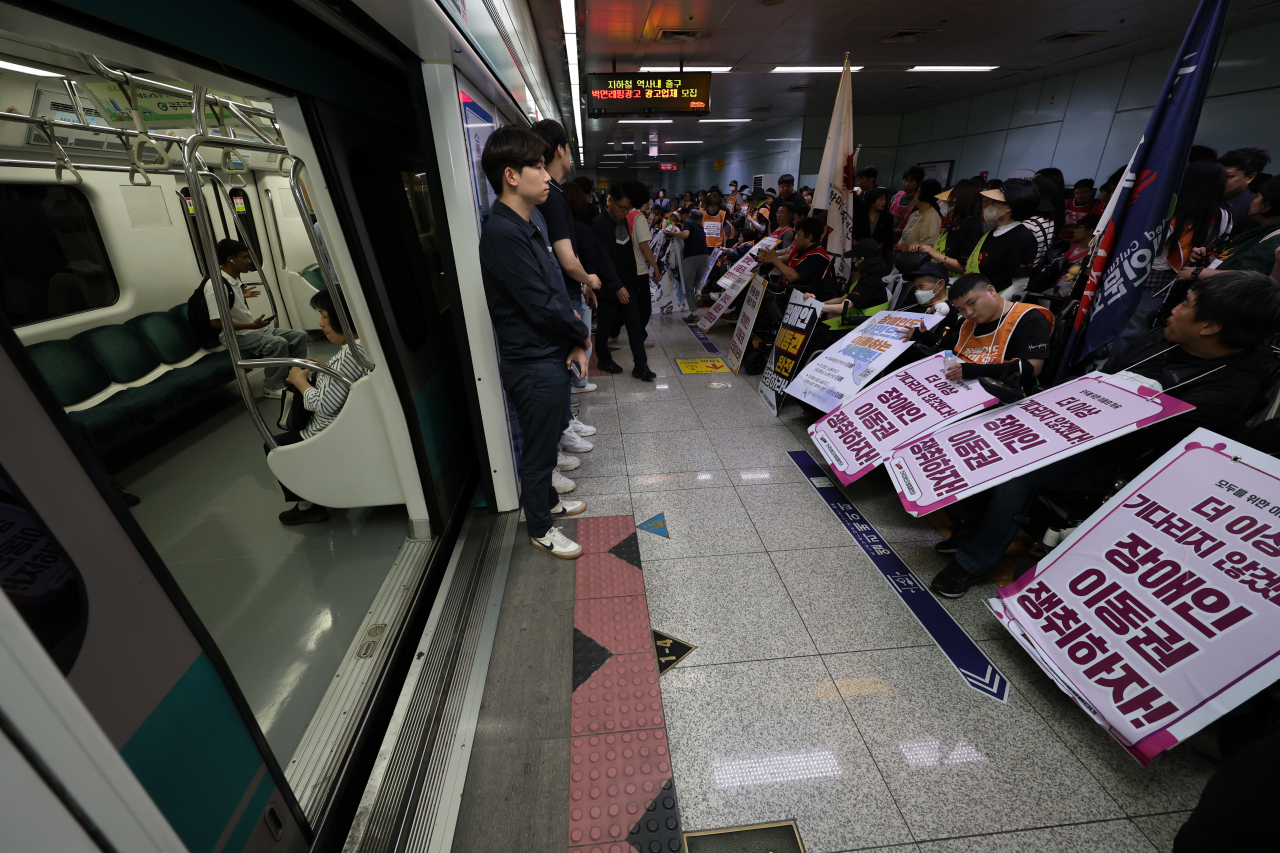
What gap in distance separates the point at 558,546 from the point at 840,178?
399 cm

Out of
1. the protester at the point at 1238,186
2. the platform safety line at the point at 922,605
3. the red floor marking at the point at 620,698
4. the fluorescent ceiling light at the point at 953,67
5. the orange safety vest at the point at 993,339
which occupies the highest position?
the fluorescent ceiling light at the point at 953,67

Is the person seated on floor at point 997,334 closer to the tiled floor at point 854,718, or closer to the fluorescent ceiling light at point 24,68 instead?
the tiled floor at point 854,718

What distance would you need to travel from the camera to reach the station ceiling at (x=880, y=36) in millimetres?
5867

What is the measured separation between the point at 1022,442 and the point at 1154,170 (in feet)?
4.78

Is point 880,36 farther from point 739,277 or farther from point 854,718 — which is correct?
point 854,718

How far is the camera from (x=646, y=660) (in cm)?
219

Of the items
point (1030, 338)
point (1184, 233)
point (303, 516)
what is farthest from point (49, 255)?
point (1184, 233)

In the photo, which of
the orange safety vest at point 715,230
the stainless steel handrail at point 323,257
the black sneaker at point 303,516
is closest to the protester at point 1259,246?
the stainless steel handrail at point 323,257

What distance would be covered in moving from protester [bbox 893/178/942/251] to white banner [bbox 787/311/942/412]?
2486 mm

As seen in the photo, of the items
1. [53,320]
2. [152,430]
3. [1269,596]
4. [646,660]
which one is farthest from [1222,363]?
[53,320]

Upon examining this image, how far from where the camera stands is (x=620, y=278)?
4.98 metres

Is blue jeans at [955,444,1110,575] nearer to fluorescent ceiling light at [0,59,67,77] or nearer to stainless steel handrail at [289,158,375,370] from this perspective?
stainless steel handrail at [289,158,375,370]

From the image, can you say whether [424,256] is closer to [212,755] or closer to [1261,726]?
[212,755]

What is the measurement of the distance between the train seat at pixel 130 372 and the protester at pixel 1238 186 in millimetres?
8333
